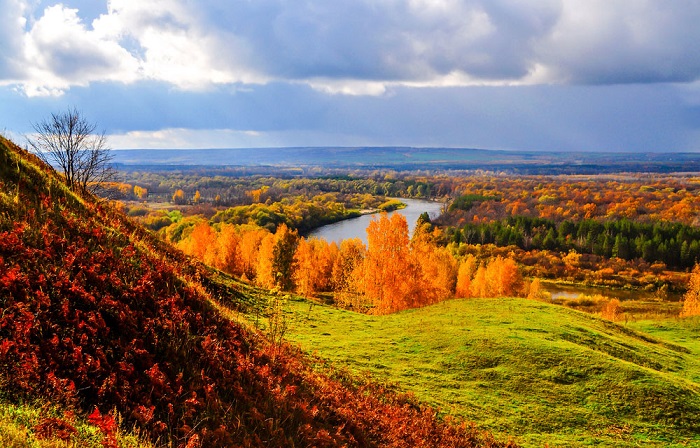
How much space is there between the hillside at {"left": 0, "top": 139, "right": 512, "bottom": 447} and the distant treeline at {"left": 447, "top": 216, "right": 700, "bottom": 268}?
119 meters

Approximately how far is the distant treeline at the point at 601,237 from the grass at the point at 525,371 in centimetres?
9941

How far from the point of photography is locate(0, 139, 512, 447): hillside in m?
7.78

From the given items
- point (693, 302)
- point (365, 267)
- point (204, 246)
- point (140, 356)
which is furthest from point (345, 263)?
point (140, 356)

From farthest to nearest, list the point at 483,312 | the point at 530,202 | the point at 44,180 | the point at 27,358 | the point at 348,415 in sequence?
1. the point at 530,202
2. the point at 483,312
3. the point at 44,180
4. the point at 348,415
5. the point at 27,358

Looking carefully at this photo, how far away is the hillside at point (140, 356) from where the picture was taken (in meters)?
7.78

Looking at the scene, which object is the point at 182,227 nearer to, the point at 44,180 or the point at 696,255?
the point at 44,180

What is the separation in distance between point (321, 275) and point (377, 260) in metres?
27.7

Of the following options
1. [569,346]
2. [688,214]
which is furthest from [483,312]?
[688,214]

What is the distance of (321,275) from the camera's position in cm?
7112

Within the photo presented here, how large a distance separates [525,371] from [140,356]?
16259 millimetres

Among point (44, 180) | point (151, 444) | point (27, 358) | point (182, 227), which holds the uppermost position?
point (44, 180)

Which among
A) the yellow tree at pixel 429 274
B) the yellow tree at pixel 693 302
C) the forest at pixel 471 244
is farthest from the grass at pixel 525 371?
the yellow tree at pixel 693 302

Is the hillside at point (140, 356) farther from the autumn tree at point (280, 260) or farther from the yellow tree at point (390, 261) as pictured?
the autumn tree at point (280, 260)

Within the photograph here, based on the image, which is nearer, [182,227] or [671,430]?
[671,430]
